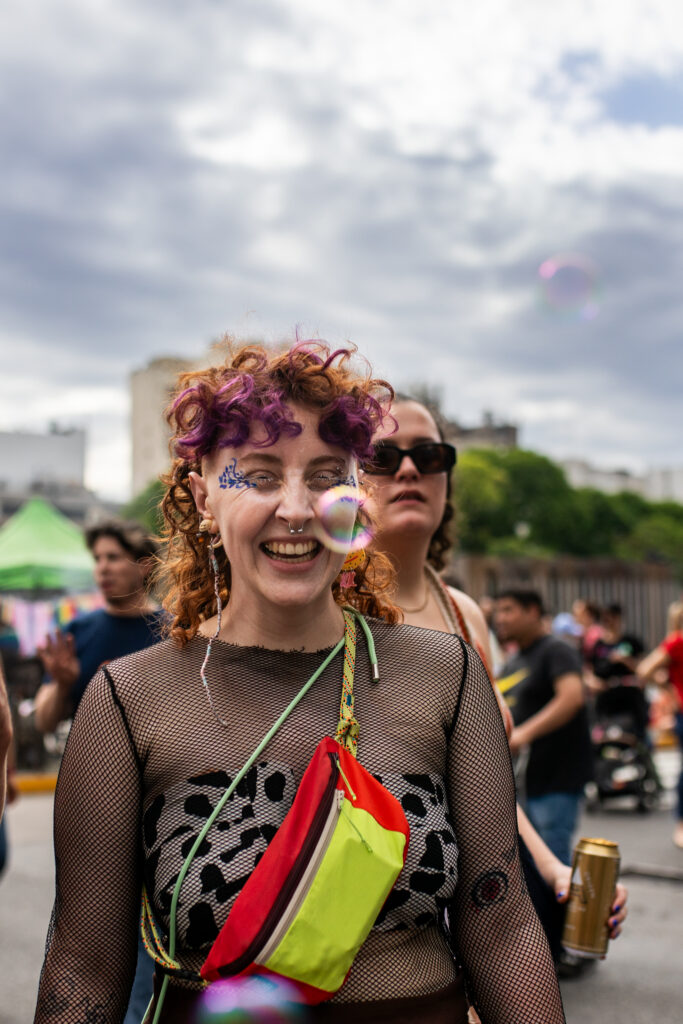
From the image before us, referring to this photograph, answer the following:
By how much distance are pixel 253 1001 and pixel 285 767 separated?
14.3 inches

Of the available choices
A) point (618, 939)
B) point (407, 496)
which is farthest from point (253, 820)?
point (618, 939)

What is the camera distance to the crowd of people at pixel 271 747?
1707mm

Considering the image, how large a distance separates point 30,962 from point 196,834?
4.50m

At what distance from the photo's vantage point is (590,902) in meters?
2.38

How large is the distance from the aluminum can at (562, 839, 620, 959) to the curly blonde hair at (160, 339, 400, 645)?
2.66 feet

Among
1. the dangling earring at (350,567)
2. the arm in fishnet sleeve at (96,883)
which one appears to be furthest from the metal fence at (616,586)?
the arm in fishnet sleeve at (96,883)

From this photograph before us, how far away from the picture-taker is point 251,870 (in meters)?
1.66

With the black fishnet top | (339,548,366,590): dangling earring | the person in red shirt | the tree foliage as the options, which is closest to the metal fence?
the person in red shirt

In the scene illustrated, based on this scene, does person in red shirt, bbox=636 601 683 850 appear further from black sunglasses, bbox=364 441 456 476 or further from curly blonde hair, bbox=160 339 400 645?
curly blonde hair, bbox=160 339 400 645

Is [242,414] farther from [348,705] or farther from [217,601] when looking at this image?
[348,705]

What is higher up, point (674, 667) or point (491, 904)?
point (491, 904)

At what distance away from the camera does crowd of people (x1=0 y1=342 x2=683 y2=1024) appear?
1707 mm

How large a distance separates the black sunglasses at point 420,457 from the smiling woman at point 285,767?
705 millimetres

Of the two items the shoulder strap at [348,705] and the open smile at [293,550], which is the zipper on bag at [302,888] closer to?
the shoulder strap at [348,705]
